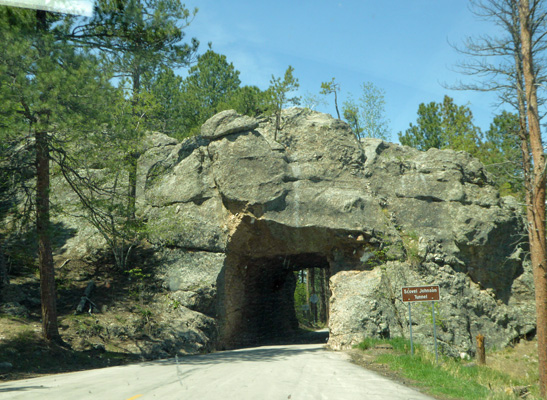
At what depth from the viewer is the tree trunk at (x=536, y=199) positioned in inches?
502

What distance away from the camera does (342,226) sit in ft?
65.1

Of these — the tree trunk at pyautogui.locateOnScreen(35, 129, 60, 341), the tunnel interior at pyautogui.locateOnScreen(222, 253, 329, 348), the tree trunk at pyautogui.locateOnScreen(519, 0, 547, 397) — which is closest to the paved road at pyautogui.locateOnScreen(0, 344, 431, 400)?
the tree trunk at pyautogui.locateOnScreen(35, 129, 60, 341)

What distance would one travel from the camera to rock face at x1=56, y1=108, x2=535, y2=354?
60.7 ft

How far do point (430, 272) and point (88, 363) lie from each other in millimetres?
13180

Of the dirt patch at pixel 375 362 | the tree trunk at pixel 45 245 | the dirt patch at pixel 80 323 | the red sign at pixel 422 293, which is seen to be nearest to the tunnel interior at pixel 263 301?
the dirt patch at pixel 80 323

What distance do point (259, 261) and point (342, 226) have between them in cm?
593


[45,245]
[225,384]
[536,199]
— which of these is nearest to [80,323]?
[45,245]

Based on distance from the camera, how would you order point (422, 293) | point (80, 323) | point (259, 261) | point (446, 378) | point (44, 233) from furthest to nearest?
point (259, 261) → point (80, 323) → point (44, 233) → point (422, 293) → point (446, 378)

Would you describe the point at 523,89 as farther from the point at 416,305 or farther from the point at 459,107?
the point at 459,107

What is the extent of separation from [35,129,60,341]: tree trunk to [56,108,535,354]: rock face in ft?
18.5

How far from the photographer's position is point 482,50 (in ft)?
45.4

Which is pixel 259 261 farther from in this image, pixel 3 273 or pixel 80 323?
pixel 3 273

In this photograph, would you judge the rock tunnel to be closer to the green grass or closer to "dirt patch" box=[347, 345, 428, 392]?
"dirt patch" box=[347, 345, 428, 392]

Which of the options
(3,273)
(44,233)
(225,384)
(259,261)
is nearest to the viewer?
(225,384)
